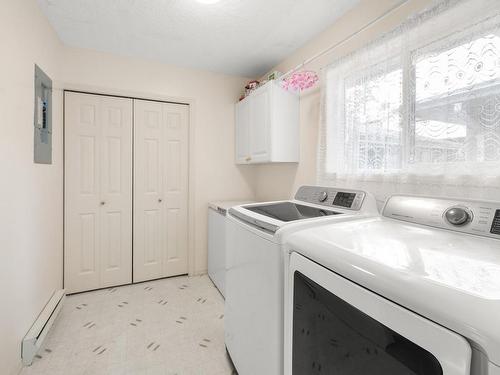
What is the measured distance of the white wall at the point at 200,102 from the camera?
100 inches

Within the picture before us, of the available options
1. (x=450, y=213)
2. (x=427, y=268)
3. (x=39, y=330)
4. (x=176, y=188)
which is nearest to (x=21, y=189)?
(x=39, y=330)

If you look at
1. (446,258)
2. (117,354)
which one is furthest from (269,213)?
(117,354)

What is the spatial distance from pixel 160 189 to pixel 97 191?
23.8 inches

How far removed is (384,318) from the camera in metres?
0.56

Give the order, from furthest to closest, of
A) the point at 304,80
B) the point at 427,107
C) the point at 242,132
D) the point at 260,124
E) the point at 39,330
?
1. the point at 242,132
2. the point at 260,124
3. the point at 304,80
4. the point at 39,330
5. the point at 427,107

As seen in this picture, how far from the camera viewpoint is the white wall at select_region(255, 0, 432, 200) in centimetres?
154

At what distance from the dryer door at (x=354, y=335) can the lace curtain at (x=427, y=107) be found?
0.90 m

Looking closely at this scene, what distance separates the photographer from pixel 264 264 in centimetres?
111

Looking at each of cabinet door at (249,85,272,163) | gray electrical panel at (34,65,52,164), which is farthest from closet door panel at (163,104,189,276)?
gray electrical panel at (34,65,52,164)

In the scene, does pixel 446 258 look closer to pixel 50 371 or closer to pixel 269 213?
pixel 269 213

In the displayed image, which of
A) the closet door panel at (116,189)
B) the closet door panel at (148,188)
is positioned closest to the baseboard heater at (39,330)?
the closet door panel at (116,189)

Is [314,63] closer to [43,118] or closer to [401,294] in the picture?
[401,294]

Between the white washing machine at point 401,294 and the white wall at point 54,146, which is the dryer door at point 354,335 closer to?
the white washing machine at point 401,294

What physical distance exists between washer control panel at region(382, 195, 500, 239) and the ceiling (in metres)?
1.47
